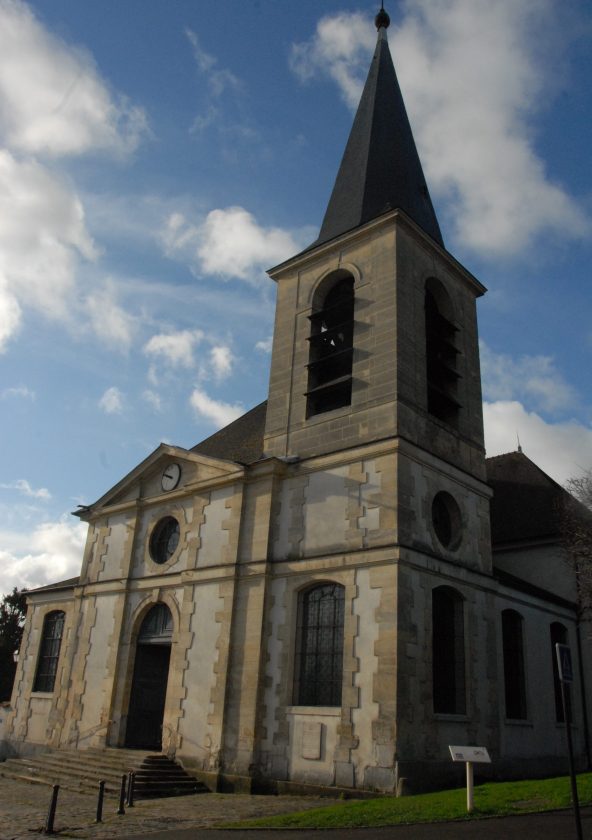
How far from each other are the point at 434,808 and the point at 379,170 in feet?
49.8

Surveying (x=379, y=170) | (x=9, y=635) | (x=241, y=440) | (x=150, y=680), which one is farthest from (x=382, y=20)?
(x=9, y=635)

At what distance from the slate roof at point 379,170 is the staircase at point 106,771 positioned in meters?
12.5

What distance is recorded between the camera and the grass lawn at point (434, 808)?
866 centimetres

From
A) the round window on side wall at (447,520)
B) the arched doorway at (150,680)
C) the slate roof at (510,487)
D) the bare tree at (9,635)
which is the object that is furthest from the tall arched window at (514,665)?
the bare tree at (9,635)

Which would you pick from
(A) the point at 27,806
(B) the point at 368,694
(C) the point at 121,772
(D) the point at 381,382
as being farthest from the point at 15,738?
(D) the point at 381,382

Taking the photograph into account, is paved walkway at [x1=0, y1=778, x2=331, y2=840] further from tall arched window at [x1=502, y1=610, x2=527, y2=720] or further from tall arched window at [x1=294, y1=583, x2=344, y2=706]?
tall arched window at [x1=502, y1=610, x2=527, y2=720]

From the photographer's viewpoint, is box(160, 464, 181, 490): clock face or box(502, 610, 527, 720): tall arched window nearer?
box(502, 610, 527, 720): tall arched window

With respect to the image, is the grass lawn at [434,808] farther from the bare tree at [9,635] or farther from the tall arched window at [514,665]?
the bare tree at [9,635]

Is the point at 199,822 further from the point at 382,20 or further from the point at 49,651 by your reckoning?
the point at 382,20

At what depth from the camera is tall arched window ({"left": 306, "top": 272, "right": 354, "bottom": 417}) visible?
643 inches

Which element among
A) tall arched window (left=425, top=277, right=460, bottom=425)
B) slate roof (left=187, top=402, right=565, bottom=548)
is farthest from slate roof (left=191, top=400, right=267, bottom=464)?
tall arched window (left=425, top=277, right=460, bottom=425)

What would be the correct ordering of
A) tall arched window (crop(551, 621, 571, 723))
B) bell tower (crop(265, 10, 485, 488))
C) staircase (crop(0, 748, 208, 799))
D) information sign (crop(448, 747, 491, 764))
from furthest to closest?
1. tall arched window (crop(551, 621, 571, 723))
2. bell tower (crop(265, 10, 485, 488))
3. staircase (crop(0, 748, 208, 799))
4. information sign (crop(448, 747, 491, 764))

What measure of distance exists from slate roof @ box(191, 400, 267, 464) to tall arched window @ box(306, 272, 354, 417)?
2.23 metres

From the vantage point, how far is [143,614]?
17.3m
